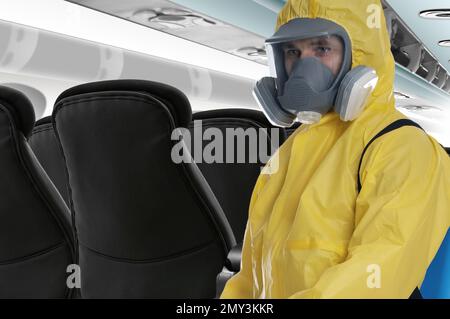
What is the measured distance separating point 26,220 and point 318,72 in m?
1.66

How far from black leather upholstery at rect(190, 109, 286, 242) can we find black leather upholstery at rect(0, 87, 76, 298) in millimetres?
714

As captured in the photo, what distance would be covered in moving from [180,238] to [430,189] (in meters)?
1.18

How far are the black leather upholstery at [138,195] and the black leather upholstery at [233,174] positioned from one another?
53 centimetres

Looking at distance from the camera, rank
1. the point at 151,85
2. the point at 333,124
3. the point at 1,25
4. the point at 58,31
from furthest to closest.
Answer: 1. the point at 58,31
2. the point at 1,25
3. the point at 151,85
4. the point at 333,124

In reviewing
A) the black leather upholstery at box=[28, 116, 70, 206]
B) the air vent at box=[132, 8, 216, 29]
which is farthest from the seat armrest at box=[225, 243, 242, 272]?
the air vent at box=[132, 8, 216, 29]

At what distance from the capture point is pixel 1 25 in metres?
4.09

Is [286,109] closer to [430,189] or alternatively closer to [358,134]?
[358,134]

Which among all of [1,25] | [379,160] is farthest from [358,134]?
[1,25]

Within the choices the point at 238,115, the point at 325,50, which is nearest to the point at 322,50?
the point at 325,50

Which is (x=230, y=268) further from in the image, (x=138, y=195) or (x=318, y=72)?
(x=318, y=72)

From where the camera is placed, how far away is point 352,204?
1.67m

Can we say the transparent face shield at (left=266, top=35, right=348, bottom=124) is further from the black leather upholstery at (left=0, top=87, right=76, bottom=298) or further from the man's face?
the black leather upholstery at (left=0, top=87, right=76, bottom=298)

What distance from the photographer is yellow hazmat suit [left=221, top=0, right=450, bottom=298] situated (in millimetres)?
1552

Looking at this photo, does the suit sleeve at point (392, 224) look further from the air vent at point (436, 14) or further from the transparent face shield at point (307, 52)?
the air vent at point (436, 14)
